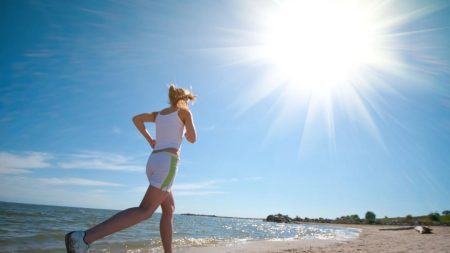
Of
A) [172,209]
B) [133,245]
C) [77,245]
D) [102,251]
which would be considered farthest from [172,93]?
[133,245]

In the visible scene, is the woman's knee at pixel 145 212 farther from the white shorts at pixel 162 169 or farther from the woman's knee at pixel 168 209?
the woman's knee at pixel 168 209

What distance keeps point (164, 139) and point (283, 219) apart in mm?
88334

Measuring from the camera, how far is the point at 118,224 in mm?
3385

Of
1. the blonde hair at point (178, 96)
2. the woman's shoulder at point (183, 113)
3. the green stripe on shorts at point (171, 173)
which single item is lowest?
the green stripe on shorts at point (171, 173)

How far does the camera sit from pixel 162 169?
11.7 ft

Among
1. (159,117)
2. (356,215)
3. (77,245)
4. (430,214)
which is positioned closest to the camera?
(77,245)

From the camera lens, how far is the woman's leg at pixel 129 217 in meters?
3.32

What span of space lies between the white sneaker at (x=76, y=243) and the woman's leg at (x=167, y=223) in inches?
37.6

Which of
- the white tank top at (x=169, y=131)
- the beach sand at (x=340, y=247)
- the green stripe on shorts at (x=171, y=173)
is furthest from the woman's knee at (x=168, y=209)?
the beach sand at (x=340, y=247)

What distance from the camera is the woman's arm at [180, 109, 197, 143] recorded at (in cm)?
383

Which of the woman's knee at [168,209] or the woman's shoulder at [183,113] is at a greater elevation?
the woman's shoulder at [183,113]

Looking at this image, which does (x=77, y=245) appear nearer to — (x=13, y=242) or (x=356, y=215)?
(x=13, y=242)

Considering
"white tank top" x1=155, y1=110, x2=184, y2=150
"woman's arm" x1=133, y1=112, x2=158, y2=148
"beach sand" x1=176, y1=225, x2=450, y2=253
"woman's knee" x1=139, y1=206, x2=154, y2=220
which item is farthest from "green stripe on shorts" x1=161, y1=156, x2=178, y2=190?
"beach sand" x1=176, y1=225, x2=450, y2=253

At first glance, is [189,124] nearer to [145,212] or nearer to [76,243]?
[145,212]
